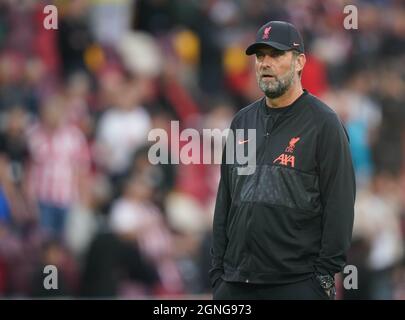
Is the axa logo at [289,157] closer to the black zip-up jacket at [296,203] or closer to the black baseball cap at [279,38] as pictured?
the black zip-up jacket at [296,203]

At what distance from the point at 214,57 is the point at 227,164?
7.39 metres

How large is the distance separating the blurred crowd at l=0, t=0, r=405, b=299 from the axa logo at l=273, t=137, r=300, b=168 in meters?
4.77

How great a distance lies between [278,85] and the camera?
18.9 feet

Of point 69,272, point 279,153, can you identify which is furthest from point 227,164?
point 69,272

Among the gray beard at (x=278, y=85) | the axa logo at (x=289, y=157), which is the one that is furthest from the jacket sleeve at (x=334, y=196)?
the gray beard at (x=278, y=85)

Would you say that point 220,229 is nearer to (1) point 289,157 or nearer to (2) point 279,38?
(1) point 289,157

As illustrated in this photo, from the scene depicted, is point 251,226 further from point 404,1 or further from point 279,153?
point 404,1

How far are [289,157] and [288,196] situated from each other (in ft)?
0.67

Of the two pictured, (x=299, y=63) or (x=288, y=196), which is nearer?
(x=288, y=196)

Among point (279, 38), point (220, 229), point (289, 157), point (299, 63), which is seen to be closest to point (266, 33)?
point (279, 38)

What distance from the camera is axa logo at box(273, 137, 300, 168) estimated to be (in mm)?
5695

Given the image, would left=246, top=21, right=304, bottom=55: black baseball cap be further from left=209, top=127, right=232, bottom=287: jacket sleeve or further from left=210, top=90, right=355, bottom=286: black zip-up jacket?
left=209, top=127, right=232, bottom=287: jacket sleeve

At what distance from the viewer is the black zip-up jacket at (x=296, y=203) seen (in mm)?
5590

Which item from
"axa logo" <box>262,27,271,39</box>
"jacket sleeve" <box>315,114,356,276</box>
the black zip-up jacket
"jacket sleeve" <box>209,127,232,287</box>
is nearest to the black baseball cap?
"axa logo" <box>262,27,271,39</box>
